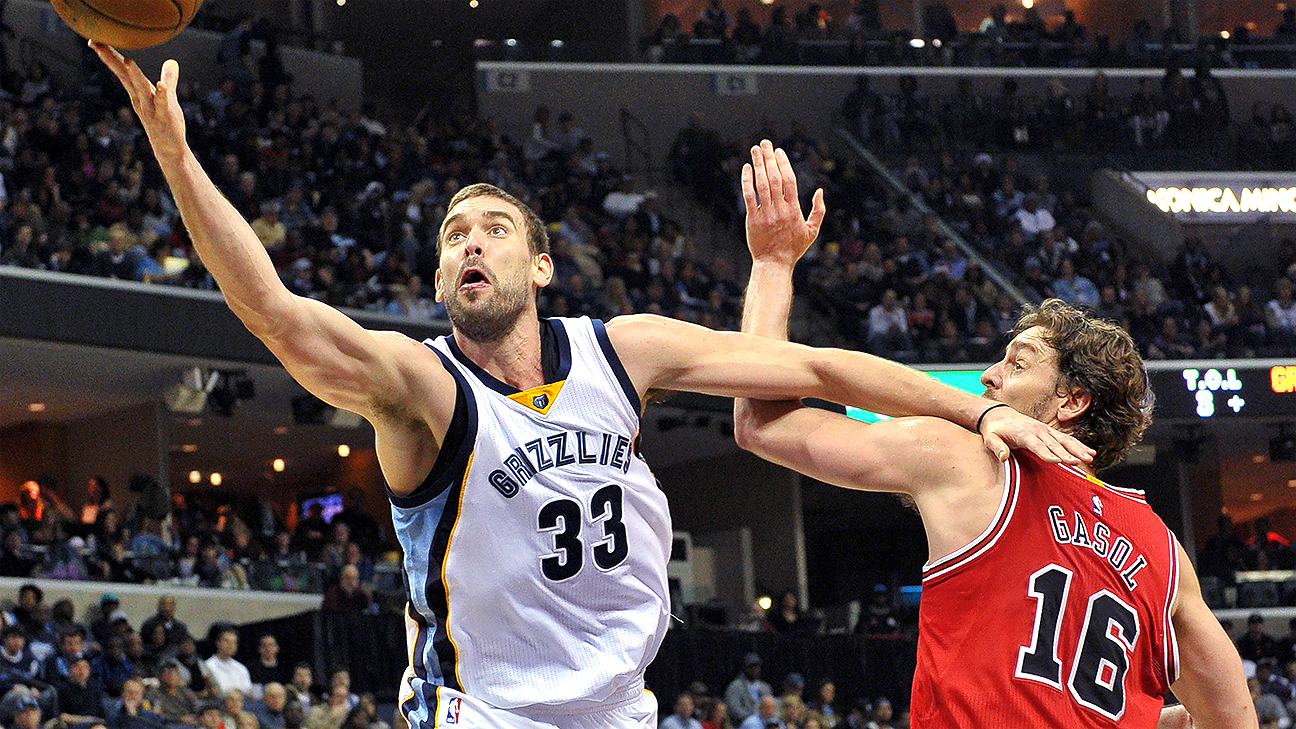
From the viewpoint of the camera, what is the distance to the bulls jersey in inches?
147

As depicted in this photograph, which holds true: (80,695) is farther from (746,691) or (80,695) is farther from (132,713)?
(746,691)

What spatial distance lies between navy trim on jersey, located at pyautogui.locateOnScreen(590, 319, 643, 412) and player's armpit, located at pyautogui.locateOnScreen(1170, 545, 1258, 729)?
145 centimetres

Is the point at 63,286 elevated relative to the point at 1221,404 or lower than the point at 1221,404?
elevated

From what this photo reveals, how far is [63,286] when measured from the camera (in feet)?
53.9

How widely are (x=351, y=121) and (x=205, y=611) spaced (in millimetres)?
8002

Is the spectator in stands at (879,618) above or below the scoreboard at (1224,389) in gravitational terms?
below

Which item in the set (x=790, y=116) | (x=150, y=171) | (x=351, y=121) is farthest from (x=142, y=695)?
(x=790, y=116)

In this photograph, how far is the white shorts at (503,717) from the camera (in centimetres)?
395

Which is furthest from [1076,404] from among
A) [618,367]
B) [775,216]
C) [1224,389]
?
[1224,389]

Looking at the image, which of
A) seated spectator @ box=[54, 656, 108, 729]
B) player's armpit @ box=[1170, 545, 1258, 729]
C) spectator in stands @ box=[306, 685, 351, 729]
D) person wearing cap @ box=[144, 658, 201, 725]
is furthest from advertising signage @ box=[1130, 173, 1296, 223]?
player's armpit @ box=[1170, 545, 1258, 729]

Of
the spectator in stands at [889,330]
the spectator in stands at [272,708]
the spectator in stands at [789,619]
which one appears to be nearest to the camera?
the spectator in stands at [272,708]

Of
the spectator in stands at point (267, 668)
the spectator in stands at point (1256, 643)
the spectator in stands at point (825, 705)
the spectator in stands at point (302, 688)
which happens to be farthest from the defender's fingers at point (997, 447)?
the spectator in stands at point (1256, 643)

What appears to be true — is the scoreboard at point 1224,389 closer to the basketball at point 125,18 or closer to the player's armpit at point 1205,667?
the player's armpit at point 1205,667

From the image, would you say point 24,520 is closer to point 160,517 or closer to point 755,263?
point 160,517
